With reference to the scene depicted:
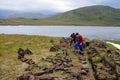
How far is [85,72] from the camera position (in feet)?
91.7

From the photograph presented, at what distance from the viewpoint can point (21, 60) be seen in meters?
37.8

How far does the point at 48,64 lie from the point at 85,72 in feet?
22.2

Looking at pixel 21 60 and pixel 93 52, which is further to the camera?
pixel 93 52

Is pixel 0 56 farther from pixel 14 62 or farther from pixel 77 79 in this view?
pixel 77 79

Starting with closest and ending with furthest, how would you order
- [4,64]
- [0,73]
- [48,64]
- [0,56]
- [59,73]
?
1. [59,73]
2. [0,73]
3. [48,64]
4. [4,64]
5. [0,56]

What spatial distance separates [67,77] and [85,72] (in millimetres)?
2969

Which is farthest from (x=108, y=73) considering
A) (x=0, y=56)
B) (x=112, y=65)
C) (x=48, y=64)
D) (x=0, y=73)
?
(x=0, y=56)

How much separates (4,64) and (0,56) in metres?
7.48

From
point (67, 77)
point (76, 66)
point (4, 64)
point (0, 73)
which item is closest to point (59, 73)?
point (67, 77)

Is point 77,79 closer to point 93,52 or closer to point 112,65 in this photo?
point 112,65

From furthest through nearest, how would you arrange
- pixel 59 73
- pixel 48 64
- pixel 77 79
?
pixel 48 64, pixel 59 73, pixel 77 79

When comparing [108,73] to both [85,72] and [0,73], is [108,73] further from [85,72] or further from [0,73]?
[0,73]

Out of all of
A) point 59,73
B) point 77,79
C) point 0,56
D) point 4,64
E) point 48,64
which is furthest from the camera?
point 0,56

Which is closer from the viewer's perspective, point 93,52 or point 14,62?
point 14,62
